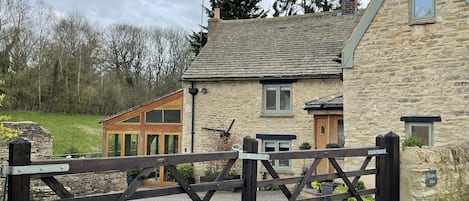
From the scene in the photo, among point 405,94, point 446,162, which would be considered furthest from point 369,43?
point 446,162

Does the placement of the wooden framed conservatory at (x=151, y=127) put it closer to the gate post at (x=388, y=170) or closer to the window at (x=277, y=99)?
the window at (x=277, y=99)

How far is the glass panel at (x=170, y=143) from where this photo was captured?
69.0 ft

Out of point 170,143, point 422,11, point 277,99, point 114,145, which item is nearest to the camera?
point 422,11

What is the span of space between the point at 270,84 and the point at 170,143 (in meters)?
→ 5.37

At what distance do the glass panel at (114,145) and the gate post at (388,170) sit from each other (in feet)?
53.7

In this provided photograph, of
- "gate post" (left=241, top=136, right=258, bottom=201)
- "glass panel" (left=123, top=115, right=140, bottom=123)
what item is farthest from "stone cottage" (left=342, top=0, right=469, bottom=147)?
"glass panel" (left=123, top=115, right=140, bottom=123)

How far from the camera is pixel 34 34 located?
34.2m

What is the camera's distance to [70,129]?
31.2m

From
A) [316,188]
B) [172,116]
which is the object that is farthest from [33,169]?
[172,116]

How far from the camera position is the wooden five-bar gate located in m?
3.79

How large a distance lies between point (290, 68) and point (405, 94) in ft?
24.8

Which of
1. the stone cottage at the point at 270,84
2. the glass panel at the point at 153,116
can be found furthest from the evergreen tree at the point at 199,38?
the glass panel at the point at 153,116

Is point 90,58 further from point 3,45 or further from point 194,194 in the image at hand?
point 194,194

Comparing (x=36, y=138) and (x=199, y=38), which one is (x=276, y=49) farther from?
(x=199, y=38)
